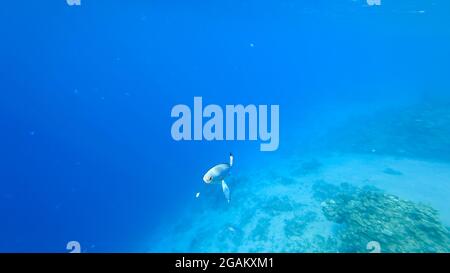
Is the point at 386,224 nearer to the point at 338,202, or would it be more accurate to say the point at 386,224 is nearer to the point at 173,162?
the point at 338,202

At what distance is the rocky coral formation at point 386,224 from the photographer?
7879mm

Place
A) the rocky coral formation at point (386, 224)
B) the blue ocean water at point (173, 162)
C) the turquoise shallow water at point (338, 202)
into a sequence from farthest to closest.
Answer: the blue ocean water at point (173, 162), the turquoise shallow water at point (338, 202), the rocky coral formation at point (386, 224)

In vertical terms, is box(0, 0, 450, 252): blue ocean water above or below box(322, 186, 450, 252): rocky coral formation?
above

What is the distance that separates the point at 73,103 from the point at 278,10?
37387mm

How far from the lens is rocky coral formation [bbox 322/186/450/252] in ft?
25.8

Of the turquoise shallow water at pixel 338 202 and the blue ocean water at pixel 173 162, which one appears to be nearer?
the turquoise shallow water at pixel 338 202

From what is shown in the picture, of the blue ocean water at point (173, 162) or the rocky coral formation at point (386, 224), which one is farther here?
the blue ocean water at point (173, 162)

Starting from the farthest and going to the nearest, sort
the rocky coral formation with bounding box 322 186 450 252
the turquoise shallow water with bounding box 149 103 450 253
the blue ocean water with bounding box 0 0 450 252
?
the blue ocean water with bounding box 0 0 450 252, the turquoise shallow water with bounding box 149 103 450 253, the rocky coral formation with bounding box 322 186 450 252

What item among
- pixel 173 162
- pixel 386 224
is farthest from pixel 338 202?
pixel 173 162

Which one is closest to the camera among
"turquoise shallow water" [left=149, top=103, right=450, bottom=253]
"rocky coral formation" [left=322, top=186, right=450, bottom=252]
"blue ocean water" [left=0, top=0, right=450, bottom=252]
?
"rocky coral formation" [left=322, top=186, right=450, bottom=252]

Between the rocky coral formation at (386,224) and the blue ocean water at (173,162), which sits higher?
the blue ocean water at (173,162)

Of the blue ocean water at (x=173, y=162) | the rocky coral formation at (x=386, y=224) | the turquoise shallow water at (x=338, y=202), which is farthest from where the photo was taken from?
the blue ocean water at (x=173, y=162)

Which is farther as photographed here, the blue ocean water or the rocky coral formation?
the blue ocean water
